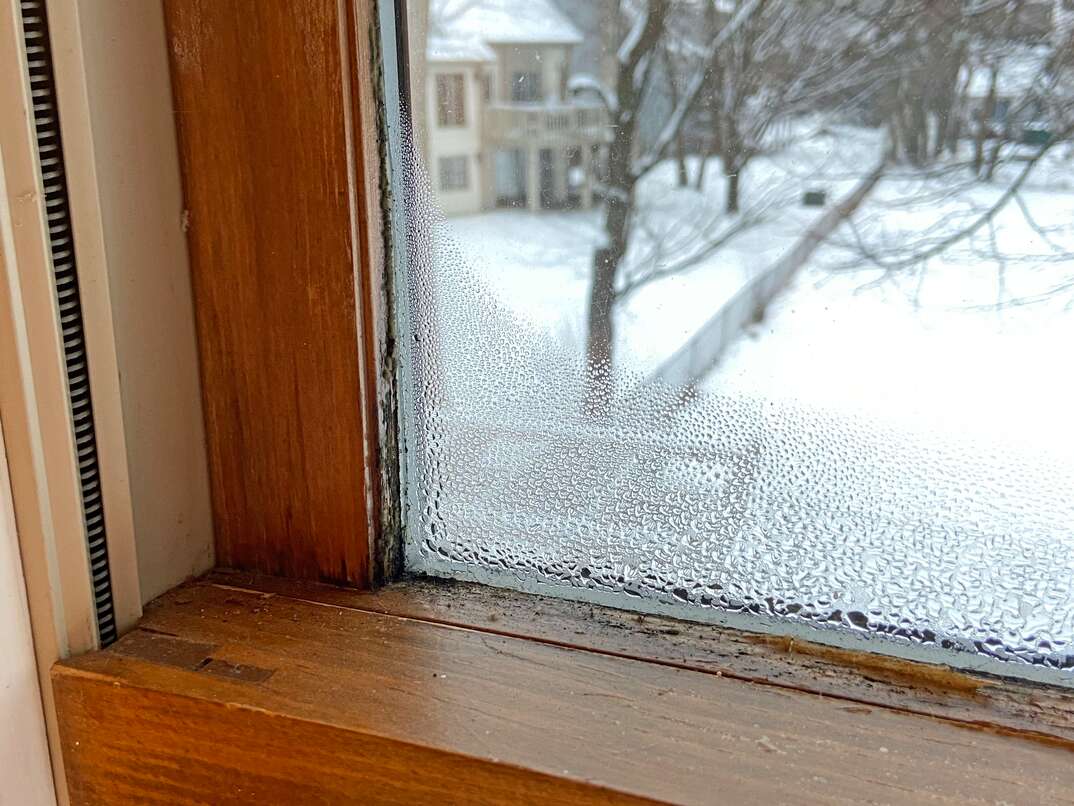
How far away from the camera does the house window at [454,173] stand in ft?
2.06

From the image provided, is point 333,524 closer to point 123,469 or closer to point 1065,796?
point 123,469

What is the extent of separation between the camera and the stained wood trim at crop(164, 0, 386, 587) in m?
0.57

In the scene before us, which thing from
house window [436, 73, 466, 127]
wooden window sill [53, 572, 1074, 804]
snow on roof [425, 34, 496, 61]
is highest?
snow on roof [425, 34, 496, 61]

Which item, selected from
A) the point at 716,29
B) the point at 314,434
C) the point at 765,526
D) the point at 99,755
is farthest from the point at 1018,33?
the point at 99,755

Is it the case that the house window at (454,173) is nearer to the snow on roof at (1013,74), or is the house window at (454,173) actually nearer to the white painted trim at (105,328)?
the white painted trim at (105,328)

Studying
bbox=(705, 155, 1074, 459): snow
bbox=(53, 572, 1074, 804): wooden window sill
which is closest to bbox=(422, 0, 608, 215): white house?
bbox=(705, 155, 1074, 459): snow

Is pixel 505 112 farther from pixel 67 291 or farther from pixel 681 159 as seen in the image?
pixel 67 291

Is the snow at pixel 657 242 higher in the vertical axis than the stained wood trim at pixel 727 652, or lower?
higher

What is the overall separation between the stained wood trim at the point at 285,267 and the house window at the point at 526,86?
9cm

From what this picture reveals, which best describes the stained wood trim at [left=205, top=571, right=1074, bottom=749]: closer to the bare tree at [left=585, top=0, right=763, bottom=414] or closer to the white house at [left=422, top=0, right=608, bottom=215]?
the bare tree at [left=585, top=0, right=763, bottom=414]

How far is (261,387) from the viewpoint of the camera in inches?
24.9

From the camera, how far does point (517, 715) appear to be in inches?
20.9

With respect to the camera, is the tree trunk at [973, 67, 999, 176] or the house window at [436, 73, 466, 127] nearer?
the tree trunk at [973, 67, 999, 176]

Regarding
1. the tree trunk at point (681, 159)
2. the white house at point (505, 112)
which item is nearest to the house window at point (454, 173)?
the white house at point (505, 112)
